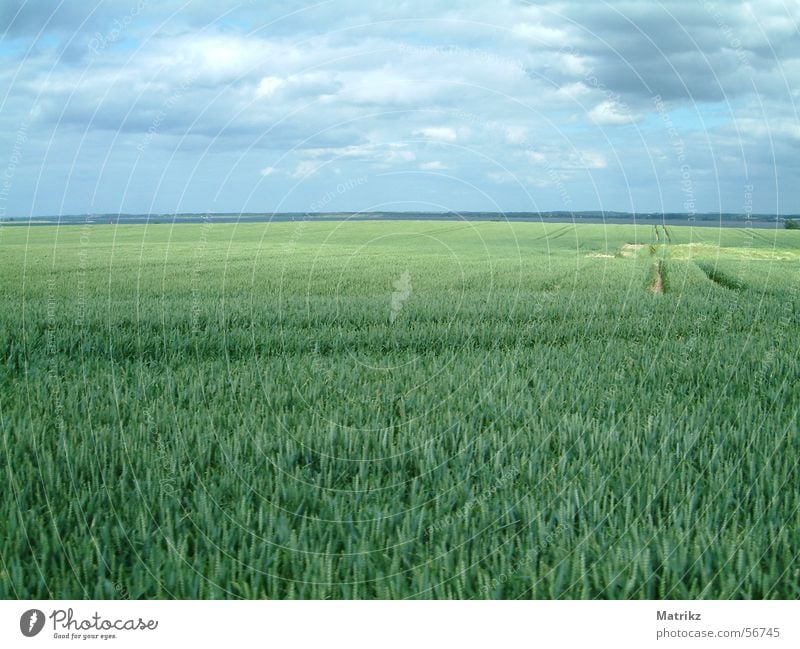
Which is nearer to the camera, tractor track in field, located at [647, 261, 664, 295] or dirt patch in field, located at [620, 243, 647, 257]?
tractor track in field, located at [647, 261, 664, 295]

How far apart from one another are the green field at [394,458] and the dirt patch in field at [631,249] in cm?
1234

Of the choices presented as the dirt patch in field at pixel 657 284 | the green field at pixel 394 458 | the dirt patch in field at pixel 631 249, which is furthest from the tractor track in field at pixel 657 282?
the green field at pixel 394 458

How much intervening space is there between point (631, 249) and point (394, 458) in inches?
773

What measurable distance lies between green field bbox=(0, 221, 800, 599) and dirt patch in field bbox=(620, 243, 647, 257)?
12.3 m

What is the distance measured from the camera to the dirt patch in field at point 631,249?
68.2 feet

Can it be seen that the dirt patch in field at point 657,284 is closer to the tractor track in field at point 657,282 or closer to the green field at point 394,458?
the tractor track in field at point 657,282

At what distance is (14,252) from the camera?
19.6 meters

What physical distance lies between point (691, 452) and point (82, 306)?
7649 mm

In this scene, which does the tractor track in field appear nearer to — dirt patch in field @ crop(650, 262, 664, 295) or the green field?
dirt patch in field @ crop(650, 262, 664, 295)

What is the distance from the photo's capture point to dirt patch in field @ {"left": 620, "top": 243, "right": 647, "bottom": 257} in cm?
2079

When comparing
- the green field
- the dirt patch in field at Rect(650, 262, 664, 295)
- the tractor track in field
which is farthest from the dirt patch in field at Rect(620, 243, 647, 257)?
the green field

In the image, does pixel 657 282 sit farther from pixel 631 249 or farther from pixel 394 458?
pixel 394 458

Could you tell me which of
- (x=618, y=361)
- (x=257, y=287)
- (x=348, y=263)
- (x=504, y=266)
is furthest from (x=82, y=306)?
(x=504, y=266)

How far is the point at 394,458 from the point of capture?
12.7 ft
